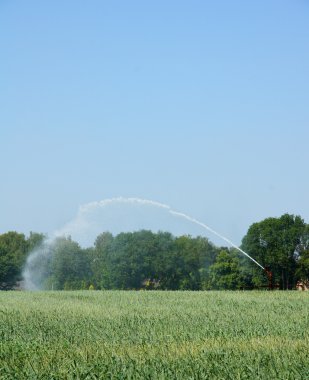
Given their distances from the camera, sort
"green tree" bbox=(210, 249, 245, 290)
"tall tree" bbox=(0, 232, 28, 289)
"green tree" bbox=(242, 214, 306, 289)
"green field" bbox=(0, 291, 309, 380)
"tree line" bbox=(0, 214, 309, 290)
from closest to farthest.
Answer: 1. "green field" bbox=(0, 291, 309, 380)
2. "green tree" bbox=(242, 214, 306, 289)
3. "tree line" bbox=(0, 214, 309, 290)
4. "green tree" bbox=(210, 249, 245, 290)
5. "tall tree" bbox=(0, 232, 28, 289)

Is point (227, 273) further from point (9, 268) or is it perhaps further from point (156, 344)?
point (156, 344)

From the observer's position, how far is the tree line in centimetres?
9162

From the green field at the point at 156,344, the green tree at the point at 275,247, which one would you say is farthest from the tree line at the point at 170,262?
the green field at the point at 156,344

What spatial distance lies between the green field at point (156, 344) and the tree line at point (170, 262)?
189 ft

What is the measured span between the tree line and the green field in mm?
57495

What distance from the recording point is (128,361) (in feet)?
52.0

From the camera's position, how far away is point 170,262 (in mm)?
104312

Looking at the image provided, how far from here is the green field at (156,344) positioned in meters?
14.8

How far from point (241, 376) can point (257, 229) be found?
7907 cm

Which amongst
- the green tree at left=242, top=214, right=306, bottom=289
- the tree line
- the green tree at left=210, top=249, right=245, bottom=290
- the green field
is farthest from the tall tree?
the green field

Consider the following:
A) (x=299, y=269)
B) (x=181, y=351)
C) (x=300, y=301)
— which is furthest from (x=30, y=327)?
(x=299, y=269)

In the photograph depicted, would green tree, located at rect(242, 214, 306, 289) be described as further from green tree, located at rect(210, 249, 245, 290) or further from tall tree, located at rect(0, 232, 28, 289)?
tall tree, located at rect(0, 232, 28, 289)

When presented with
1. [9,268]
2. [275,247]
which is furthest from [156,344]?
[9,268]

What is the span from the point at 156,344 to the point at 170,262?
279 ft
